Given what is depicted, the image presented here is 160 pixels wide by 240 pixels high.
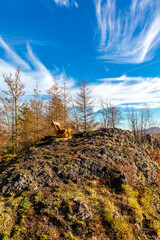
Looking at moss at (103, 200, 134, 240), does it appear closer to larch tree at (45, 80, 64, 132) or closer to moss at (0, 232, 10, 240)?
moss at (0, 232, 10, 240)

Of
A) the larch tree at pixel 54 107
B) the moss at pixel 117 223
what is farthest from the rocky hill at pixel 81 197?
the larch tree at pixel 54 107

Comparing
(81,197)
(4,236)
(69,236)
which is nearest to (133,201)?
(81,197)

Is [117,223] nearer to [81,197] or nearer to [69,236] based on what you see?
[81,197]

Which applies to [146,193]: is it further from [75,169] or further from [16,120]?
[16,120]

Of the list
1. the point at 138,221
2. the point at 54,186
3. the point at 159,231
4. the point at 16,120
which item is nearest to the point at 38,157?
the point at 54,186

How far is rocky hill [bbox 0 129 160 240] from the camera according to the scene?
2.22m

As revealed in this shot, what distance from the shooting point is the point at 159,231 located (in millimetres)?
2625

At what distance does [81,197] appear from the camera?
2.81 metres

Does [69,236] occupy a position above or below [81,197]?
below

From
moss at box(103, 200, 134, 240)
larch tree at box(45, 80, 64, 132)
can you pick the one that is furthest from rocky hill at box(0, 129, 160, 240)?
larch tree at box(45, 80, 64, 132)

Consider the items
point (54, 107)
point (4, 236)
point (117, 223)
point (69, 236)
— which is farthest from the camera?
point (54, 107)

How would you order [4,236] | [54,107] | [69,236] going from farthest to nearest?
[54,107], [69,236], [4,236]

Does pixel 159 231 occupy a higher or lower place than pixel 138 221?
lower

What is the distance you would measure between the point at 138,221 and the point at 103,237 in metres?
0.92
